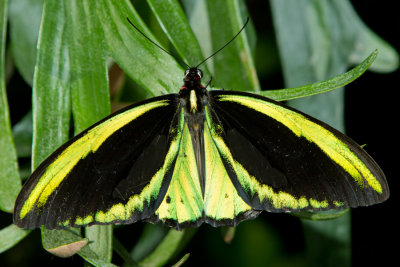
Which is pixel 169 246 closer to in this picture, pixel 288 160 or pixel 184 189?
pixel 184 189

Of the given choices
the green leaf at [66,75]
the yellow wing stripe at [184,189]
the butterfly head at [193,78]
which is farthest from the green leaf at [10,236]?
the butterfly head at [193,78]

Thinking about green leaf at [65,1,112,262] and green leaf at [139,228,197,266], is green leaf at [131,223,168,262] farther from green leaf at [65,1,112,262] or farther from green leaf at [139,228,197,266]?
green leaf at [65,1,112,262]

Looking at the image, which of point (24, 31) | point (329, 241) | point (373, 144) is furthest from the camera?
point (373, 144)

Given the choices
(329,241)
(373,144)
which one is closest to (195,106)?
(329,241)

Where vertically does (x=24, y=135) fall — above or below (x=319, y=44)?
below

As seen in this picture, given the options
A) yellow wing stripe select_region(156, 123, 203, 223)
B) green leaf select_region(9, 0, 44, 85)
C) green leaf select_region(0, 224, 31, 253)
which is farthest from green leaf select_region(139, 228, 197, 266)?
green leaf select_region(9, 0, 44, 85)

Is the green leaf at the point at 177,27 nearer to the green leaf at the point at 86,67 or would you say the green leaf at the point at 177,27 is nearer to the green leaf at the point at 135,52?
the green leaf at the point at 135,52
